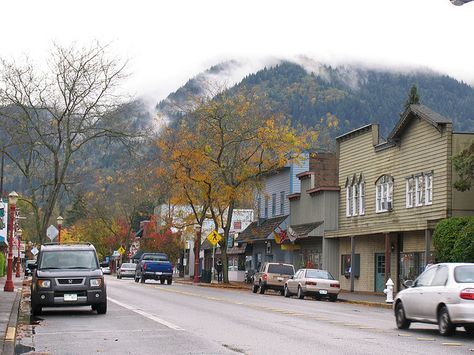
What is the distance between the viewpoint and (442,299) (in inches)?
757

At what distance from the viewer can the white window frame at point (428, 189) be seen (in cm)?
4322

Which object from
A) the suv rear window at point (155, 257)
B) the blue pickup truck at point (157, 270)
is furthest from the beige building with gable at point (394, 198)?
the suv rear window at point (155, 257)

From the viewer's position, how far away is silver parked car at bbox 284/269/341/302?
4081 cm

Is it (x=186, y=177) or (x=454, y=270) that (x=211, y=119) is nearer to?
(x=186, y=177)

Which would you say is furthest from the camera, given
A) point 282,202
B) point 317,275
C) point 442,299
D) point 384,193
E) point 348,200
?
point 282,202

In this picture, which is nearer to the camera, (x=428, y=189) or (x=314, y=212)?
(x=428, y=189)

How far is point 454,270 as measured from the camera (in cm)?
1953

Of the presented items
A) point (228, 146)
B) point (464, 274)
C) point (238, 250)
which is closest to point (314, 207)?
point (228, 146)

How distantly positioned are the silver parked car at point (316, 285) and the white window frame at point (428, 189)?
605 cm

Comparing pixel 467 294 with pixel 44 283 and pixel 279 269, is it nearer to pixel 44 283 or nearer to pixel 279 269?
pixel 44 283

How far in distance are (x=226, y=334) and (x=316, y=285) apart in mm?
22561

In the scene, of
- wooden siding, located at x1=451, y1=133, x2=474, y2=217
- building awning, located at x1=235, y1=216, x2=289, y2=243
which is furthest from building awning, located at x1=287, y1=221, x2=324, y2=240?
wooden siding, located at x1=451, y1=133, x2=474, y2=217

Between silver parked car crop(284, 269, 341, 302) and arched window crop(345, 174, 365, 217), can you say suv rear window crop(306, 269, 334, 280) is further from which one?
arched window crop(345, 174, 365, 217)

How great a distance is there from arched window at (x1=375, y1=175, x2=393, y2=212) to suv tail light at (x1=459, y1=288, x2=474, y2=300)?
29182 millimetres
